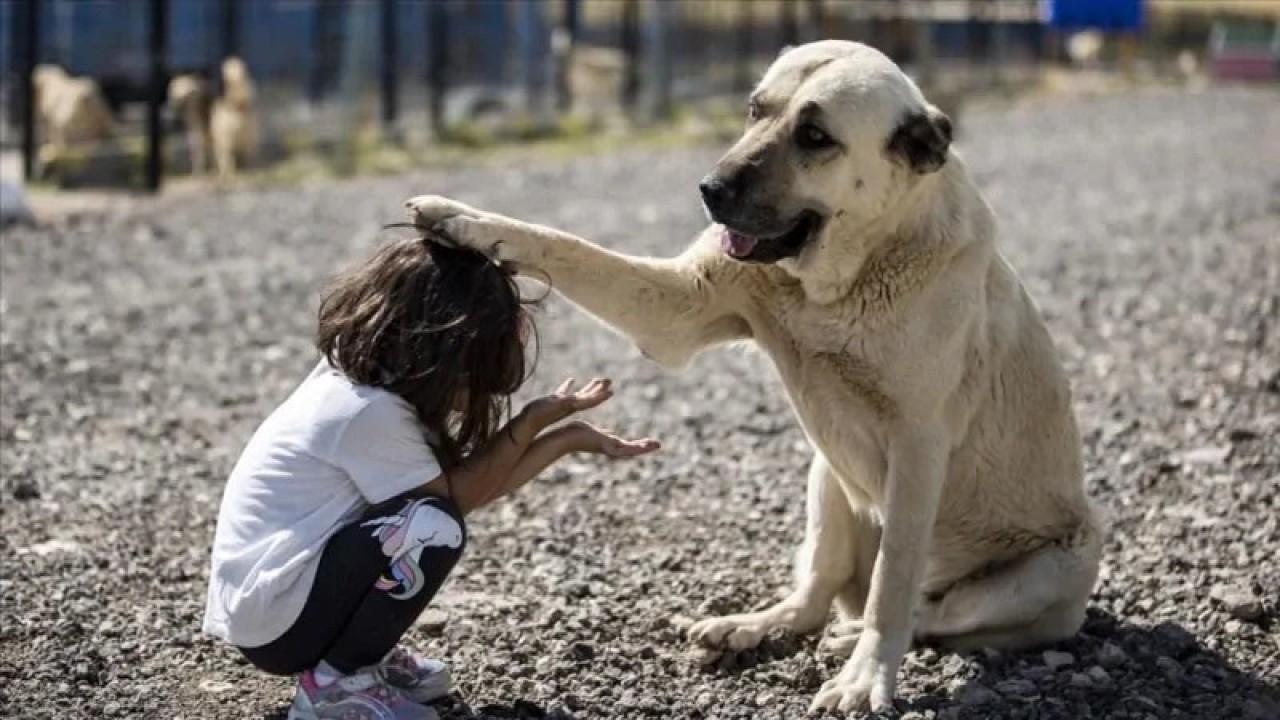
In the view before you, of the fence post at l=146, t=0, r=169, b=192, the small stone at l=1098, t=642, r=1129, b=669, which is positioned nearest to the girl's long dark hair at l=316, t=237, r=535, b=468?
the small stone at l=1098, t=642, r=1129, b=669

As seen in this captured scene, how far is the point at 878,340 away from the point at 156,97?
1208cm

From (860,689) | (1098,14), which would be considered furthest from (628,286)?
(1098,14)

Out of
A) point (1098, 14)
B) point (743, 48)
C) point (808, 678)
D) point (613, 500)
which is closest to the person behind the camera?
point (808, 678)

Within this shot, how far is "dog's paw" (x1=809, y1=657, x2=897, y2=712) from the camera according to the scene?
4504mm

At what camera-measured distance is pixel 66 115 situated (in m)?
16.7

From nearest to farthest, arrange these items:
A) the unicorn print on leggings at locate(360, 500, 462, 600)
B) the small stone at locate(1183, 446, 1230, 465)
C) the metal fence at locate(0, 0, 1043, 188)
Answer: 1. the unicorn print on leggings at locate(360, 500, 462, 600)
2. the small stone at locate(1183, 446, 1230, 465)
3. the metal fence at locate(0, 0, 1043, 188)

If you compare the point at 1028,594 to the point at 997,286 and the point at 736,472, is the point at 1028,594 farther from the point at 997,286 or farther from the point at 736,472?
the point at 736,472

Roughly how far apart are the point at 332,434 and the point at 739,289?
1181 millimetres

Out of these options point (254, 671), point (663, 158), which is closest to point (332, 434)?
point (254, 671)

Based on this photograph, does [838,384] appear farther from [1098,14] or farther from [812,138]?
[1098,14]

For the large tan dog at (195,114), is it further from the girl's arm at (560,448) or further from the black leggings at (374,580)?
the black leggings at (374,580)

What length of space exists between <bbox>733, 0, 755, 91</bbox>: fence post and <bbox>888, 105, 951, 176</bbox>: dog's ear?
2651 cm

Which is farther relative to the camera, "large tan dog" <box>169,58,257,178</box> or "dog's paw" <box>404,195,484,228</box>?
"large tan dog" <box>169,58,257,178</box>

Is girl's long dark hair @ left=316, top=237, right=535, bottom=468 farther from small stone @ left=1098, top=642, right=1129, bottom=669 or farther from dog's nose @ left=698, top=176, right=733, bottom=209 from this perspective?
small stone @ left=1098, top=642, right=1129, bottom=669
